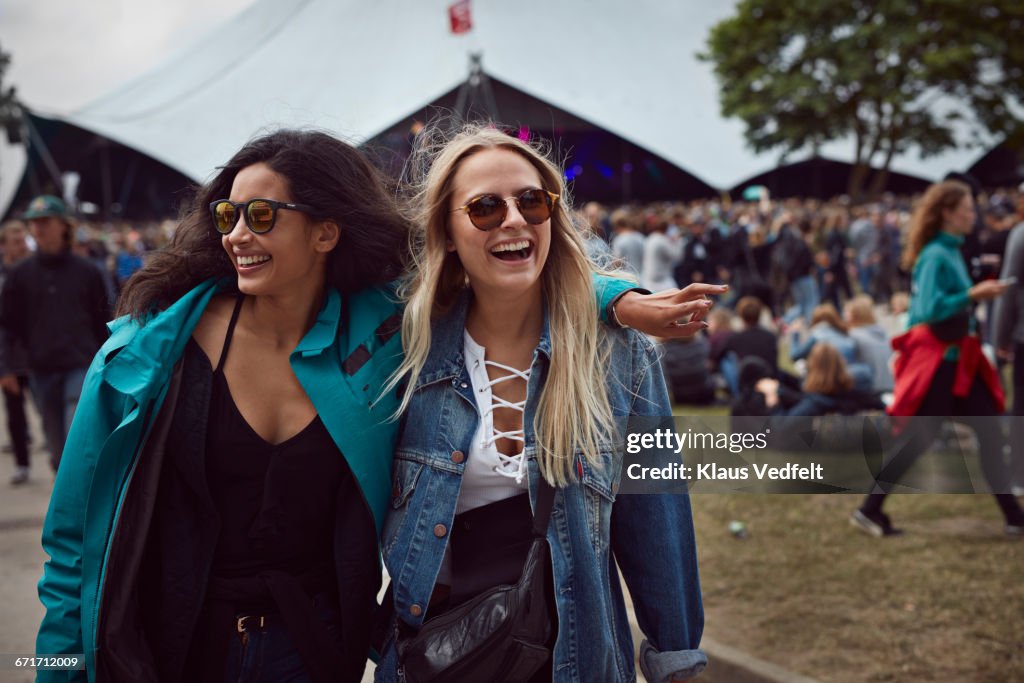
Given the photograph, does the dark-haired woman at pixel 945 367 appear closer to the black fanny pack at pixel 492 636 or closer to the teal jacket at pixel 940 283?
the teal jacket at pixel 940 283

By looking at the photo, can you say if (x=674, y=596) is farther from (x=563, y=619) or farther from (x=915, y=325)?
(x=915, y=325)

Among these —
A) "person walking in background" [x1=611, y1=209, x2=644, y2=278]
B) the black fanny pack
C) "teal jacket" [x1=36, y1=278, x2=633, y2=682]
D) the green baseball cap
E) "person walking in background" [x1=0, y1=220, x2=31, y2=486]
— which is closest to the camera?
the black fanny pack

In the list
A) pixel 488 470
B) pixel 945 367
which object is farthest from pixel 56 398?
pixel 945 367

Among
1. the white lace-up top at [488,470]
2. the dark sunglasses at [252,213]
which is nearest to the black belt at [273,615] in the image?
the white lace-up top at [488,470]

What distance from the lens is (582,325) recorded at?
2.07 metres

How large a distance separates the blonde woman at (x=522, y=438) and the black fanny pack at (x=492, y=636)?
43mm

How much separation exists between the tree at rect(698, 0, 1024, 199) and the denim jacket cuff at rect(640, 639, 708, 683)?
117 ft

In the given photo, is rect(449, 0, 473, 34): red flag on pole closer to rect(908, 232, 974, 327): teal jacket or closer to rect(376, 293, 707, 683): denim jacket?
rect(908, 232, 974, 327): teal jacket

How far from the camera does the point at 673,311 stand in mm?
1905

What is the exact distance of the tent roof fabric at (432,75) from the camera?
4000cm

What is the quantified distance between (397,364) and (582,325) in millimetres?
448

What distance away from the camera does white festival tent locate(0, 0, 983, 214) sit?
39.9m

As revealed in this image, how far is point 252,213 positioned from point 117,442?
1.89 ft

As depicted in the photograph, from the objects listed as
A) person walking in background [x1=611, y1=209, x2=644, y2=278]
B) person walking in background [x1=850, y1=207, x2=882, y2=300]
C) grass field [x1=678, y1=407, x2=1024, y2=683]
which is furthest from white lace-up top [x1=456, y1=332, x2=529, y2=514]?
person walking in background [x1=850, y1=207, x2=882, y2=300]
